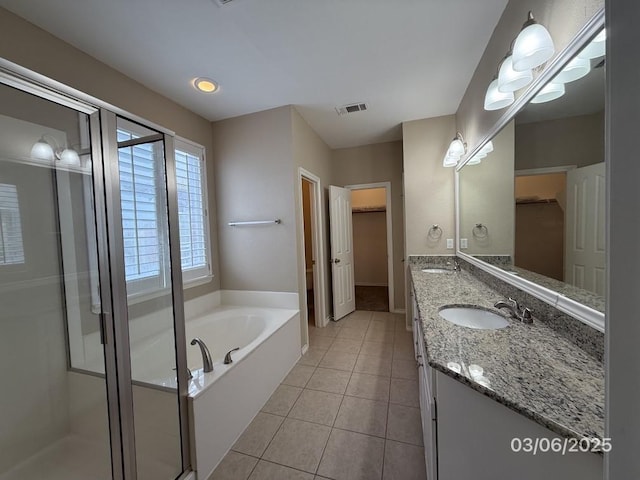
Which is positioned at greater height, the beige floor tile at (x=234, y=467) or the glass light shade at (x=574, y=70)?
the glass light shade at (x=574, y=70)

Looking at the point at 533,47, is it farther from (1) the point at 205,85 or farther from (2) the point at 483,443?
(1) the point at 205,85

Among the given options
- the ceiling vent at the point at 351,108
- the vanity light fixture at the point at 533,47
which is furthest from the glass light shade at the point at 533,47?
the ceiling vent at the point at 351,108

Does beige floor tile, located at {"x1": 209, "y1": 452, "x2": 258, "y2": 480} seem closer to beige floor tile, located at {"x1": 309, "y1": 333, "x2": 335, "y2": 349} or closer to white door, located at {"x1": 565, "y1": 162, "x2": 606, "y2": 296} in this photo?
beige floor tile, located at {"x1": 309, "y1": 333, "x2": 335, "y2": 349}

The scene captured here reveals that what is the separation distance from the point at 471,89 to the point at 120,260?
9.71 ft

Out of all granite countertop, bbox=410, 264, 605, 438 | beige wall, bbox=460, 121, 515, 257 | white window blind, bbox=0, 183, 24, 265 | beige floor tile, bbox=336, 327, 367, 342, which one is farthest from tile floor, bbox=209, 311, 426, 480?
white window blind, bbox=0, 183, 24, 265

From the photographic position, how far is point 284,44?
5.69 feet

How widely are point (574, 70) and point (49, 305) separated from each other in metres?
2.94

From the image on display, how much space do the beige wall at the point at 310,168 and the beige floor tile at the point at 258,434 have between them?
3.34 feet

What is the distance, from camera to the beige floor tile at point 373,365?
234 cm

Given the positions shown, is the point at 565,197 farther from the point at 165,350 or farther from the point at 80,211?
the point at 80,211

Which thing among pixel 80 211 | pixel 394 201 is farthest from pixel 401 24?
pixel 394 201

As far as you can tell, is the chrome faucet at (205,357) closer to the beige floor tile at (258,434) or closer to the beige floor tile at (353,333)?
the beige floor tile at (258,434)

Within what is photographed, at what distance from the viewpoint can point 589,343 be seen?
916mm
